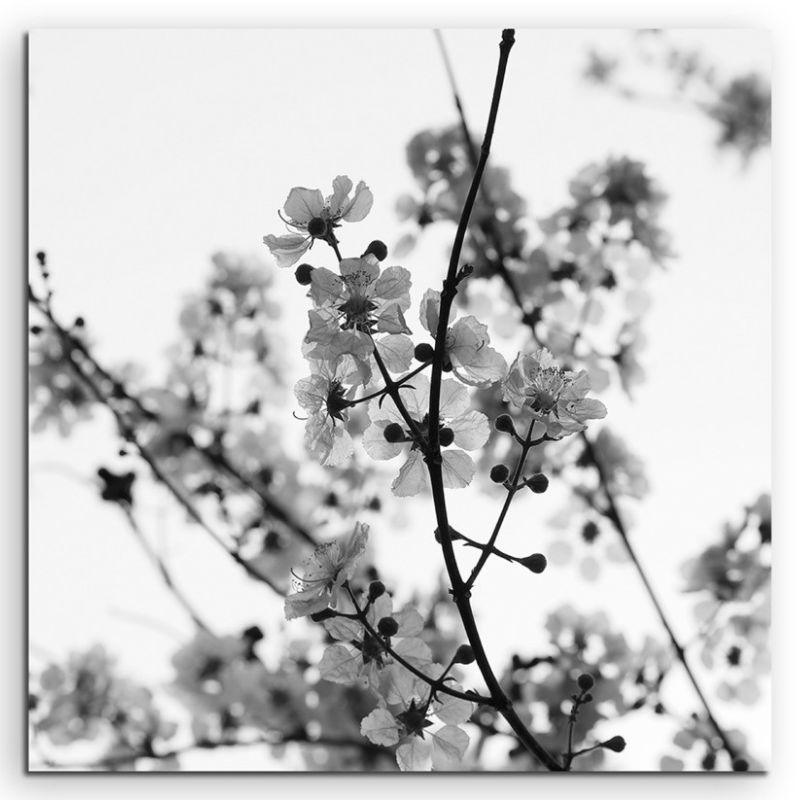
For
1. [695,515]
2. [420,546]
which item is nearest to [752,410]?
[695,515]

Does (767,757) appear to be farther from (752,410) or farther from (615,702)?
(752,410)

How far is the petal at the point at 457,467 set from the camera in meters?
0.69

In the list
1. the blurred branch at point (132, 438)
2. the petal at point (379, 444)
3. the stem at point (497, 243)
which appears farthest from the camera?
the stem at point (497, 243)

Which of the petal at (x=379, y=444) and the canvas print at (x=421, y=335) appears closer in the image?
the petal at (x=379, y=444)

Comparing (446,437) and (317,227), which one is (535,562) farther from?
(317,227)

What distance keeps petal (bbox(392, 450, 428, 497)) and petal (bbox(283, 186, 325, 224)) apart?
18 cm

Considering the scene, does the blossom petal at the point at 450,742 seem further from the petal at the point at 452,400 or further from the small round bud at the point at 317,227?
the small round bud at the point at 317,227

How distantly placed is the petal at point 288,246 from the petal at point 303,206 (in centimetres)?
2

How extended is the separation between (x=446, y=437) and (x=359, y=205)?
0.18 m

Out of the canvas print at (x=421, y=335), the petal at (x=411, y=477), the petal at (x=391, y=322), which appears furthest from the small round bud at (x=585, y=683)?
the canvas print at (x=421, y=335)

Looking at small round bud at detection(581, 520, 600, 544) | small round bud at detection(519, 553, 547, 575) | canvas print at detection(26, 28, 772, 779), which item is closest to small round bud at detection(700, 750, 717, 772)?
canvas print at detection(26, 28, 772, 779)

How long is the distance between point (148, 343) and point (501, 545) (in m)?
0.65

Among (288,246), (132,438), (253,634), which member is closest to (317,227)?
(288,246)

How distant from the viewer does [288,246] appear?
26.9 inches
